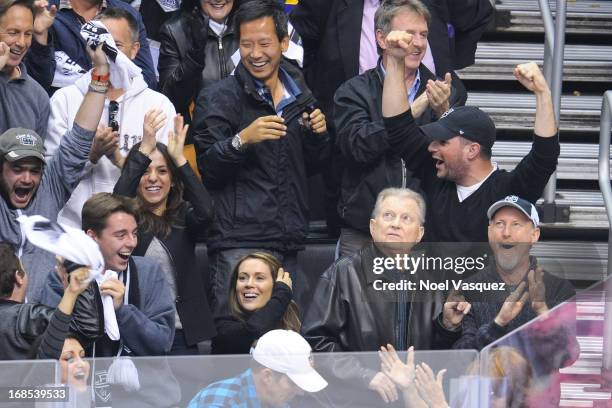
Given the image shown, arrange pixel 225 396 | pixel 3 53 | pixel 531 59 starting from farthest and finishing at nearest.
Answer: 1. pixel 531 59
2. pixel 3 53
3. pixel 225 396

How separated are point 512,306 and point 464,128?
1115 mm

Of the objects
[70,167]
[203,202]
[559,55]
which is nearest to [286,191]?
[203,202]

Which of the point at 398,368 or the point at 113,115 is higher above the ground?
the point at 113,115

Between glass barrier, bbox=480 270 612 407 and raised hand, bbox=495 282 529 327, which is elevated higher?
raised hand, bbox=495 282 529 327

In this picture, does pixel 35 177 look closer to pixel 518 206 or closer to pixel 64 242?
pixel 64 242

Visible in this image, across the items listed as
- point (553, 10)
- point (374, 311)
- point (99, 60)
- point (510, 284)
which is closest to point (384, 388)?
point (374, 311)

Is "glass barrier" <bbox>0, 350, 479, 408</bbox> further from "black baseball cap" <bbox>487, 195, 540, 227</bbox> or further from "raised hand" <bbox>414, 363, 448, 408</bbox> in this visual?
"black baseball cap" <bbox>487, 195, 540, 227</bbox>

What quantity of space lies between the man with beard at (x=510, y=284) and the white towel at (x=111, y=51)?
201 centimetres

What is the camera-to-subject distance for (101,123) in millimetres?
8406

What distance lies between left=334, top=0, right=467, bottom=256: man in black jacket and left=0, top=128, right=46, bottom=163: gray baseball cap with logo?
61.4 inches

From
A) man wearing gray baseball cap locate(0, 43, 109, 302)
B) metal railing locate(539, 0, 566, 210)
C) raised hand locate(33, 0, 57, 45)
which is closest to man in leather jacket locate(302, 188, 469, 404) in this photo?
man wearing gray baseball cap locate(0, 43, 109, 302)

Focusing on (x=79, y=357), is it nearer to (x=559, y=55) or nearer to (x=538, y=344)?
(x=538, y=344)

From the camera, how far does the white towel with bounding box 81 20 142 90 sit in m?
8.18

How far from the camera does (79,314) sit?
7008mm
